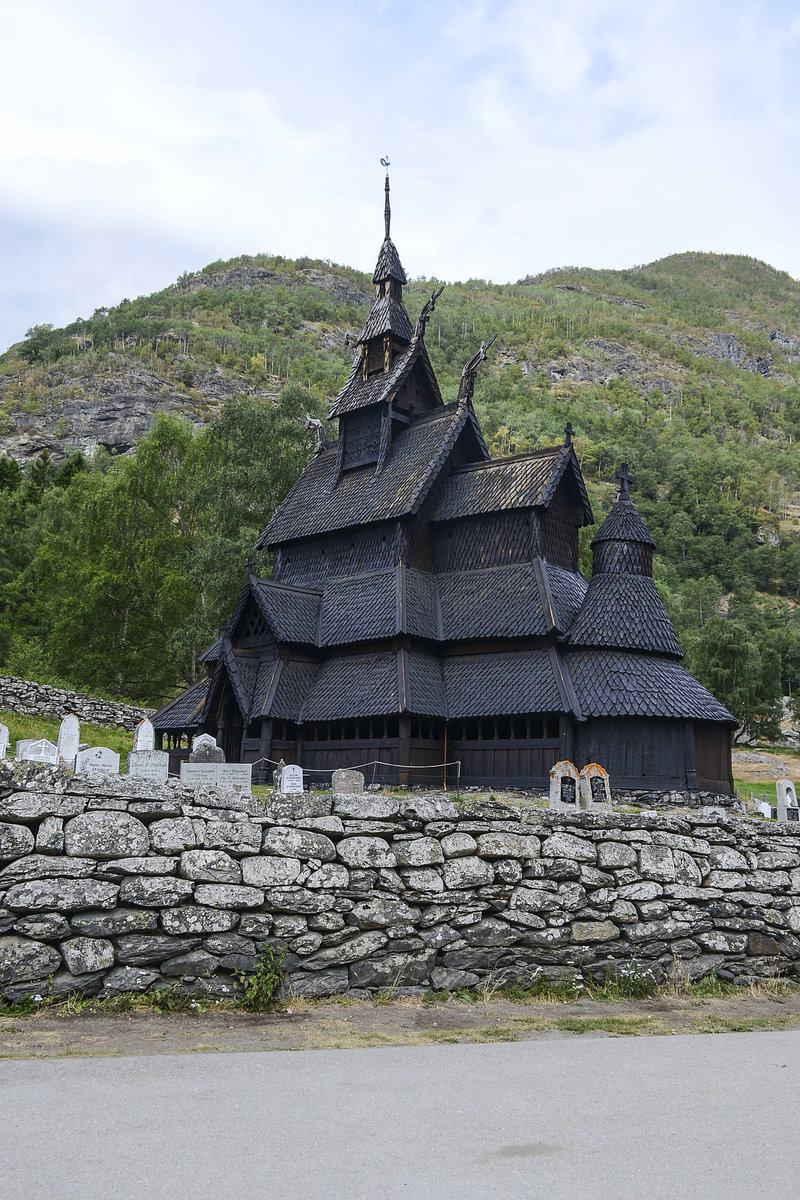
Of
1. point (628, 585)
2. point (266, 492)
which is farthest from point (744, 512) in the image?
point (628, 585)

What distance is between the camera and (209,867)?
905cm

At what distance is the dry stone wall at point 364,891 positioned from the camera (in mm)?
8484

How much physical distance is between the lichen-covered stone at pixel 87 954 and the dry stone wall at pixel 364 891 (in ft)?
0.05

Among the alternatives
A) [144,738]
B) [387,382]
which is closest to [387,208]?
[387,382]

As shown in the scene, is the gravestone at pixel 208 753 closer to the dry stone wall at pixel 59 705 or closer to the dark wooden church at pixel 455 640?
the dark wooden church at pixel 455 640

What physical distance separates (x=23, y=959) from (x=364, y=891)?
127 inches

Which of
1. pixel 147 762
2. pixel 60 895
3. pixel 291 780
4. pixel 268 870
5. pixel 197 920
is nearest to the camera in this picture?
pixel 60 895

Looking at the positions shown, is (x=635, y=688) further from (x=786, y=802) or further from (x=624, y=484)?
(x=624, y=484)

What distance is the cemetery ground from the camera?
775cm

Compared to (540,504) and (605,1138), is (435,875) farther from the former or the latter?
(540,504)

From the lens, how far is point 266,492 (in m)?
47.2

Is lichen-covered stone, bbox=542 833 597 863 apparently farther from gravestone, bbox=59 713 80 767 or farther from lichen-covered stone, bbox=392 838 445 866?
gravestone, bbox=59 713 80 767

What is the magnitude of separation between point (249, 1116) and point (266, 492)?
42500 millimetres

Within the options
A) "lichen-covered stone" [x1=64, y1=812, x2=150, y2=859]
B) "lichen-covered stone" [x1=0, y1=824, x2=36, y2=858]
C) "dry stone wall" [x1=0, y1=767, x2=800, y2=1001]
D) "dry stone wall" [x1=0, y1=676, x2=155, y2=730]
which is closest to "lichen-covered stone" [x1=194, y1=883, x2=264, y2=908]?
"dry stone wall" [x1=0, y1=767, x2=800, y2=1001]
